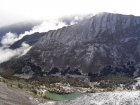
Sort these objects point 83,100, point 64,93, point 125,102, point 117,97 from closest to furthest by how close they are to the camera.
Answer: point 125,102 < point 117,97 < point 83,100 < point 64,93

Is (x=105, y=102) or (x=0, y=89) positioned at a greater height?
(x=0, y=89)

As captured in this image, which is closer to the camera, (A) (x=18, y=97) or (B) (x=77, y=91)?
(A) (x=18, y=97)

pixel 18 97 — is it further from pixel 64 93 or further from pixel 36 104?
pixel 64 93

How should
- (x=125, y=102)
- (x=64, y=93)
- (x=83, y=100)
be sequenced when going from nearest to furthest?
(x=125, y=102) < (x=83, y=100) < (x=64, y=93)

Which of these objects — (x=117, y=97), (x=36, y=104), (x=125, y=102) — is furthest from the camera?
(x=36, y=104)

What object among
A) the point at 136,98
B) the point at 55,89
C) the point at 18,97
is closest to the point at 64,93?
the point at 55,89

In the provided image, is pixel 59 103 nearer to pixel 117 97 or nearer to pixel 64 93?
pixel 117 97

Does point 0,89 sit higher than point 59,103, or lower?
higher

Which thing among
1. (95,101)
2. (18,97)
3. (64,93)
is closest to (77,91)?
(64,93)

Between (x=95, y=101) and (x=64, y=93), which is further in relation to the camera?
(x=64, y=93)

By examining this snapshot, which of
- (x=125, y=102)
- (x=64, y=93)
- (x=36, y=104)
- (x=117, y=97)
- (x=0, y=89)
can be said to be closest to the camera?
(x=125, y=102)
